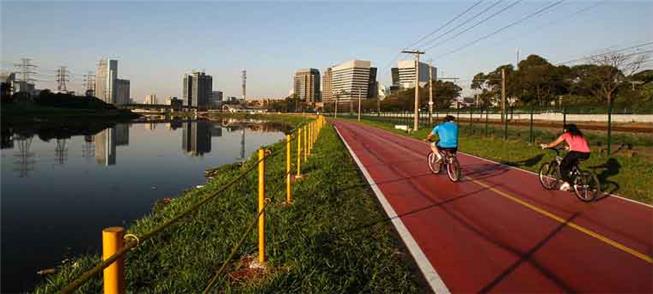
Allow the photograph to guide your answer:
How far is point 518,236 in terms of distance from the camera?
7.50m

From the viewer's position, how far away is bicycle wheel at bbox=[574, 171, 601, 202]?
1020 cm

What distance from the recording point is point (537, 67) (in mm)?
77438

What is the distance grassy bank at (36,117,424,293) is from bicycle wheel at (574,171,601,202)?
→ 4.33m

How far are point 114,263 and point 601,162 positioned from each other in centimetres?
1653

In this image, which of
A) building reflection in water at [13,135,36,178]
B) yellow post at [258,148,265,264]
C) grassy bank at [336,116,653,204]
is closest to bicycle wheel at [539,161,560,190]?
grassy bank at [336,116,653,204]

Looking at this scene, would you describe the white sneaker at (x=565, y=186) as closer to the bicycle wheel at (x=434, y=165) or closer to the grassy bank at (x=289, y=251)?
the bicycle wheel at (x=434, y=165)

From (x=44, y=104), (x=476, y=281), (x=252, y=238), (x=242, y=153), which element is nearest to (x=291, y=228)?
(x=252, y=238)

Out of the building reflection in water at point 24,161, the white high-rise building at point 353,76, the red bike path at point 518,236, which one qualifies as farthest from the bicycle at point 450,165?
the white high-rise building at point 353,76

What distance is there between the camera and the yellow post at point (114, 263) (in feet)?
7.95

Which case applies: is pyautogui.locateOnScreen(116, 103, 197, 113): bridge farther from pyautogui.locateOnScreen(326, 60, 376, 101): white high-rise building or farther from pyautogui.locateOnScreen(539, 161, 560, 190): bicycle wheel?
pyautogui.locateOnScreen(539, 161, 560, 190): bicycle wheel

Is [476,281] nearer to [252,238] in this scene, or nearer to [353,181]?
[252,238]

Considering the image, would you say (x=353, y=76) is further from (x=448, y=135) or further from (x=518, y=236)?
(x=518, y=236)

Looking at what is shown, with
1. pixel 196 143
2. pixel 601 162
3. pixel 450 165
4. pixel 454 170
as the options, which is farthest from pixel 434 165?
pixel 196 143

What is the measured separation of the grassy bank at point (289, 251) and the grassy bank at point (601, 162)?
6.45 meters
